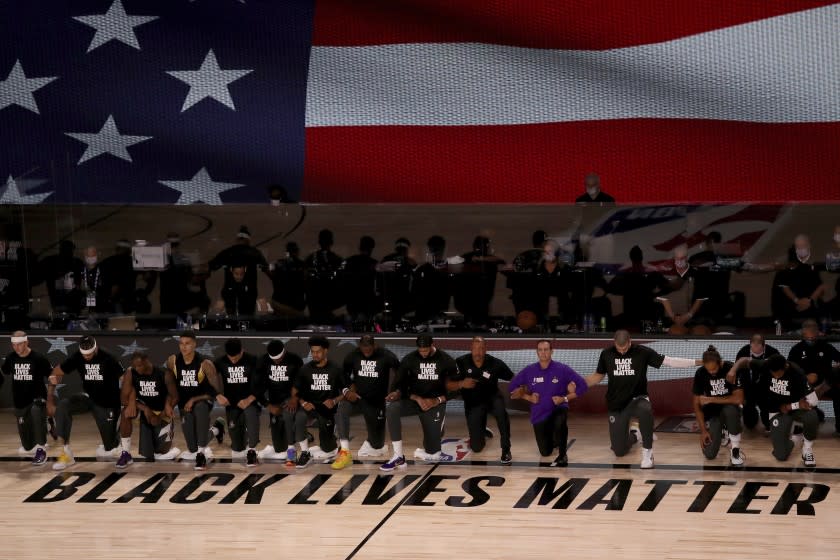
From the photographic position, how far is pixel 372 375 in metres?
16.5

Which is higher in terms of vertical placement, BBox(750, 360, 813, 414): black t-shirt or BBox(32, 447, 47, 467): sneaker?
BBox(750, 360, 813, 414): black t-shirt

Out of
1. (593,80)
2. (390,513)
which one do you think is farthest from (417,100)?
(390,513)

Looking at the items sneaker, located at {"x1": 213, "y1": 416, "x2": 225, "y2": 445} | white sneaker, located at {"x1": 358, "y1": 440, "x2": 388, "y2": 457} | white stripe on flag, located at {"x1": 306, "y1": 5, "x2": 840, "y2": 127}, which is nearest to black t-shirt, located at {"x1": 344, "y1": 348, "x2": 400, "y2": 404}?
white sneaker, located at {"x1": 358, "y1": 440, "x2": 388, "y2": 457}

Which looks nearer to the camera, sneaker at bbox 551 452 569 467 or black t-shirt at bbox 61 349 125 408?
sneaker at bbox 551 452 569 467

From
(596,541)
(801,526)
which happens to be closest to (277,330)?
(596,541)

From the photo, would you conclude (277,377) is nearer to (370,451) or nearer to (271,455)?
(271,455)

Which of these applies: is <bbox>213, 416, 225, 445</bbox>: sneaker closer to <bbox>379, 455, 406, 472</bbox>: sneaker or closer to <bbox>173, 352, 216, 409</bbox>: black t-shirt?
<bbox>173, 352, 216, 409</bbox>: black t-shirt

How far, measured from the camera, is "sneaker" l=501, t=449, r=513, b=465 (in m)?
15.9

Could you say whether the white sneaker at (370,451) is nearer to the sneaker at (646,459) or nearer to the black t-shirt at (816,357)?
the sneaker at (646,459)

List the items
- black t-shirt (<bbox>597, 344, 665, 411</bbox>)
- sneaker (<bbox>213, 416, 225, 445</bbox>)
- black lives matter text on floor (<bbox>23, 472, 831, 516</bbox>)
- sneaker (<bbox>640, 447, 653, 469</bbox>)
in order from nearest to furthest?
black lives matter text on floor (<bbox>23, 472, 831, 516</bbox>) → sneaker (<bbox>640, 447, 653, 469</bbox>) → black t-shirt (<bbox>597, 344, 665, 411</bbox>) → sneaker (<bbox>213, 416, 225, 445</bbox>)

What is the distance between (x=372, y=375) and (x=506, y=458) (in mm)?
2110

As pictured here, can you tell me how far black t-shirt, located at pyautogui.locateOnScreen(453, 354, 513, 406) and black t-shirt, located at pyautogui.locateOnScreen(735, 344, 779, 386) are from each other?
10.3 feet

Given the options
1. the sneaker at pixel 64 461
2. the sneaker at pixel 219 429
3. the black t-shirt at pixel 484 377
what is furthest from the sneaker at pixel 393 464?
the sneaker at pixel 64 461

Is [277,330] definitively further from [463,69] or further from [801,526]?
[801,526]
